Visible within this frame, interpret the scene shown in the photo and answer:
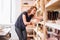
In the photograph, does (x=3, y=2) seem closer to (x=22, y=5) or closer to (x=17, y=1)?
(x=17, y=1)

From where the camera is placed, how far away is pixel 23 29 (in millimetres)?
4285

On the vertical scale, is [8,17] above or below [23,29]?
above

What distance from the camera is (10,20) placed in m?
5.75

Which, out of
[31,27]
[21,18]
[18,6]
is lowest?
[31,27]

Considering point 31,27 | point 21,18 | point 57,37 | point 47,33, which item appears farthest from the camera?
point 31,27

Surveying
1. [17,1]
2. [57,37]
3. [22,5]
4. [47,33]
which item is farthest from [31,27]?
[57,37]

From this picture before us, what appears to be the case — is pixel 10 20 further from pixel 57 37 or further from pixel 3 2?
pixel 57 37

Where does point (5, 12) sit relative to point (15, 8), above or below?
below

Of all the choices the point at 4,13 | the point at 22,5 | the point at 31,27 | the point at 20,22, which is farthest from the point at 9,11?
the point at 20,22

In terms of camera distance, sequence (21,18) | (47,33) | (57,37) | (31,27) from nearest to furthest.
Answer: (57,37)
(47,33)
(21,18)
(31,27)

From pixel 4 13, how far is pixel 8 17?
0.77 ft

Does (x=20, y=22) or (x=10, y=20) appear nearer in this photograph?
(x=20, y=22)

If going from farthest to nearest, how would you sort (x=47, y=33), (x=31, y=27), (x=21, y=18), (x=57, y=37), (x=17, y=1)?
(x=17, y=1) → (x=31, y=27) → (x=21, y=18) → (x=47, y=33) → (x=57, y=37)

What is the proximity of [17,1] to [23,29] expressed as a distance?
178cm
